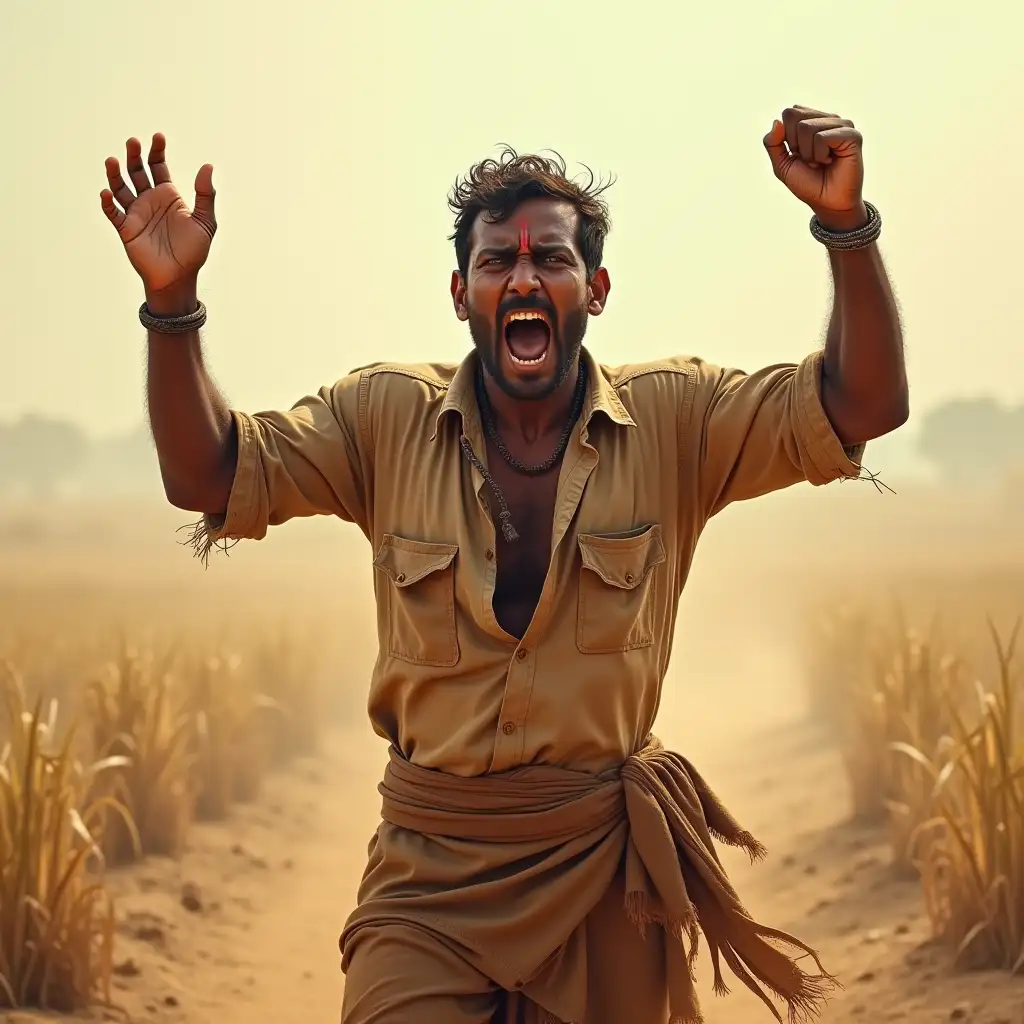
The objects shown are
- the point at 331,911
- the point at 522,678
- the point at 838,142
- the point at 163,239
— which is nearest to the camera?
the point at 838,142

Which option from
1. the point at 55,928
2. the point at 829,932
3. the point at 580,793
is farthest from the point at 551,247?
the point at 829,932

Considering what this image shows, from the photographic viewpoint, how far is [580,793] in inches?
110

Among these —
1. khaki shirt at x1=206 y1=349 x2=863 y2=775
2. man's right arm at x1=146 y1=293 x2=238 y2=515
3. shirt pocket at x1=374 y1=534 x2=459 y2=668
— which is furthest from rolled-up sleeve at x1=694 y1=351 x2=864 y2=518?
man's right arm at x1=146 y1=293 x2=238 y2=515

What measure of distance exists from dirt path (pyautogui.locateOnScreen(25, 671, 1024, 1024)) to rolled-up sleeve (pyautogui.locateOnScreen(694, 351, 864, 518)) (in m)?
2.11

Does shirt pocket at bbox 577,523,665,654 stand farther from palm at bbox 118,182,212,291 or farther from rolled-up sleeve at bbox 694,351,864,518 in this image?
palm at bbox 118,182,212,291

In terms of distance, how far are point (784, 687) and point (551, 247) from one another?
747 centimetres

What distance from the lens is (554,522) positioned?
280 cm

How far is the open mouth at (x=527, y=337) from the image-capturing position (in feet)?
9.34

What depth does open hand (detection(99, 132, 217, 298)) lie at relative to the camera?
2.58 metres

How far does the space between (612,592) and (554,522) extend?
164 millimetres

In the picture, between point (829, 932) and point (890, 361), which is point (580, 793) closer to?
point (890, 361)

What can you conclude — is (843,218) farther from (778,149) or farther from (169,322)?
(169,322)

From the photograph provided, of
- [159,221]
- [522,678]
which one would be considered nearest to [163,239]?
[159,221]

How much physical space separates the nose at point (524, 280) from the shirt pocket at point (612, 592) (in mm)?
462
